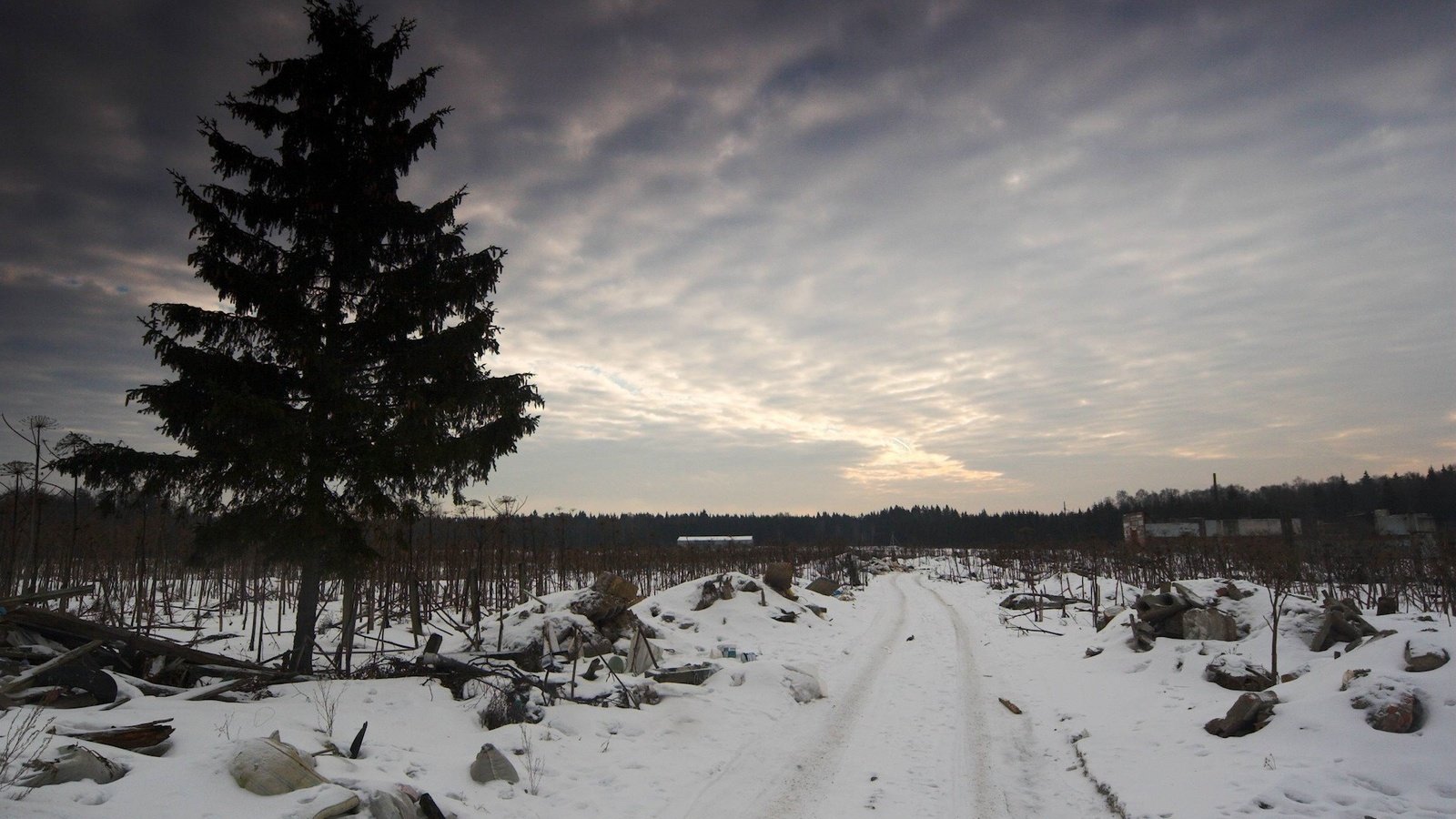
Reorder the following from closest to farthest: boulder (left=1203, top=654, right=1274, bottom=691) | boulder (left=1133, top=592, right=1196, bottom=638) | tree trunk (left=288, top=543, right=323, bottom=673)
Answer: tree trunk (left=288, top=543, right=323, bottom=673)
boulder (left=1203, top=654, right=1274, bottom=691)
boulder (left=1133, top=592, right=1196, bottom=638)

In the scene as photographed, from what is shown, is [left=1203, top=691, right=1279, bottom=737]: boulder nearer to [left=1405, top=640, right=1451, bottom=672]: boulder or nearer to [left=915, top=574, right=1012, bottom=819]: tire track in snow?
[left=1405, top=640, right=1451, bottom=672]: boulder

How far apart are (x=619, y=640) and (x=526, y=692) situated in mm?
5423

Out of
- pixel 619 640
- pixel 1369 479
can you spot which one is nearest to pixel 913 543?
pixel 1369 479

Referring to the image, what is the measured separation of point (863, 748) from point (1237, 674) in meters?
6.79

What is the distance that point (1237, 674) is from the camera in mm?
10820

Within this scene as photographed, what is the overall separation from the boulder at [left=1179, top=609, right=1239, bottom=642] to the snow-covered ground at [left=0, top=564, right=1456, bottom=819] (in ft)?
2.90

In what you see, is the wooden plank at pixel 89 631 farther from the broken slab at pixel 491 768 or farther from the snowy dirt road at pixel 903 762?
the snowy dirt road at pixel 903 762

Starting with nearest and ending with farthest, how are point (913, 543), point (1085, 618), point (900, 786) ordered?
point (900, 786)
point (1085, 618)
point (913, 543)

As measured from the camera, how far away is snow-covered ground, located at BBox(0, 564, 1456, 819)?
605 centimetres

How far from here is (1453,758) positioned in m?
6.26

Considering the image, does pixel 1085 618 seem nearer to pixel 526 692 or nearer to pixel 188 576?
pixel 526 692

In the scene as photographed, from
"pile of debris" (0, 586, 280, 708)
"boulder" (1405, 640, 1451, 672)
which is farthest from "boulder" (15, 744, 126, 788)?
"boulder" (1405, 640, 1451, 672)

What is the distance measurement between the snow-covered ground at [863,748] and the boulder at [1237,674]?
1.11 ft

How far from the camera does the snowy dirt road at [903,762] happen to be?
693 centimetres
